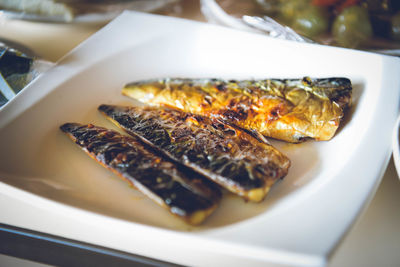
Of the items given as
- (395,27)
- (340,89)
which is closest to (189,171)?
(340,89)

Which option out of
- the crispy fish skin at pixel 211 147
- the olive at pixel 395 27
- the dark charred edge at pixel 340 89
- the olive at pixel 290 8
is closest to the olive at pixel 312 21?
the olive at pixel 290 8

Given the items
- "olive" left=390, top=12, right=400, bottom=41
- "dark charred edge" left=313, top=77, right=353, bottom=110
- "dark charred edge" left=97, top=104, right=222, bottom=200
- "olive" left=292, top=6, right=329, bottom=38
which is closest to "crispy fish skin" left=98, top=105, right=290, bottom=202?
"dark charred edge" left=97, top=104, right=222, bottom=200

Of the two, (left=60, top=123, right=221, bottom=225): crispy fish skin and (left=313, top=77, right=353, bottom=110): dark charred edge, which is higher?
(left=313, top=77, right=353, bottom=110): dark charred edge

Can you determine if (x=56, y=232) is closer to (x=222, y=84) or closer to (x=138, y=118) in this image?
(x=138, y=118)

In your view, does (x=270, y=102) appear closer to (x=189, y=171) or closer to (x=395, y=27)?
(x=189, y=171)

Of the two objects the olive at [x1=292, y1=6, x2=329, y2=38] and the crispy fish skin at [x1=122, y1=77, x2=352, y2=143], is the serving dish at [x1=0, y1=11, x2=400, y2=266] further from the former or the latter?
the olive at [x1=292, y1=6, x2=329, y2=38]

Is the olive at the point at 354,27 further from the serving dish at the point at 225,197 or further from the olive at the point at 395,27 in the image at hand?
the serving dish at the point at 225,197

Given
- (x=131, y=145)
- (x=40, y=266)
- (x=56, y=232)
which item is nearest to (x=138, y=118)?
(x=131, y=145)
